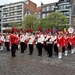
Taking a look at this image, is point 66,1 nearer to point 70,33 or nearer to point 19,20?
point 19,20

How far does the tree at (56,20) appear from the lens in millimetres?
50719

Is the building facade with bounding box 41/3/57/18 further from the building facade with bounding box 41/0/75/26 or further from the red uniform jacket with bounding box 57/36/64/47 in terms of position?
the red uniform jacket with bounding box 57/36/64/47

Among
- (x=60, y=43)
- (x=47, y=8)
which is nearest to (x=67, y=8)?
(x=47, y=8)

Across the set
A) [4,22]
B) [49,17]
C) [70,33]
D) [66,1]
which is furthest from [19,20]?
[70,33]

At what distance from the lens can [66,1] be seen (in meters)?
61.4

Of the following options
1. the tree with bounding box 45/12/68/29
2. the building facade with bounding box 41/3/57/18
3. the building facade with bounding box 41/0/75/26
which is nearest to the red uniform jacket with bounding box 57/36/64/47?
the tree with bounding box 45/12/68/29

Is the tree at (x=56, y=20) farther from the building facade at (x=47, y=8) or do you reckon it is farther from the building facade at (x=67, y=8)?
the building facade at (x=47, y=8)

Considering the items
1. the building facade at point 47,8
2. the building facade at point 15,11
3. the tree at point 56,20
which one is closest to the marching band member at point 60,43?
the tree at point 56,20

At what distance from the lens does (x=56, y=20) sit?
51094mm

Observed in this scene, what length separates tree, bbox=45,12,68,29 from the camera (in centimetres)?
5072

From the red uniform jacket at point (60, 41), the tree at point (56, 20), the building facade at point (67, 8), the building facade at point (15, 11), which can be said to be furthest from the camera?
the building facade at point (15, 11)

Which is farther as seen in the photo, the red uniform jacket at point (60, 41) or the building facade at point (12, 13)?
the building facade at point (12, 13)

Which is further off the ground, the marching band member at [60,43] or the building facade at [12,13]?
the building facade at [12,13]

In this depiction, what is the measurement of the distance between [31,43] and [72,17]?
4519cm
